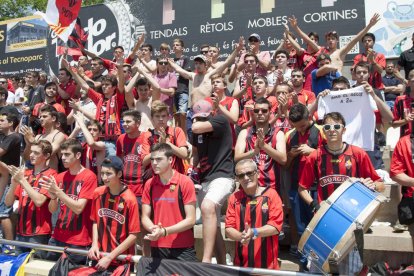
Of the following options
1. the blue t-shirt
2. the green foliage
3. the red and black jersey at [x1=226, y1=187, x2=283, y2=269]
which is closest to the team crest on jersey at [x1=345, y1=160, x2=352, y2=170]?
the red and black jersey at [x1=226, y1=187, x2=283, y2=269]

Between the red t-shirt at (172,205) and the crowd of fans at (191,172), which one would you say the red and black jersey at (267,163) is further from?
the red t-shirt at (172,205)

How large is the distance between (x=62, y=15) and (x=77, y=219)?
5926 millimetres

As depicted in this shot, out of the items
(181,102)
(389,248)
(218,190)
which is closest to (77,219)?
(218,190)

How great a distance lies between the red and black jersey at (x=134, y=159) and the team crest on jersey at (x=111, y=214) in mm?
659

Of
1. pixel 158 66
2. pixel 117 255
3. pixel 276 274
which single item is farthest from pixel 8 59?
pixel 276 274

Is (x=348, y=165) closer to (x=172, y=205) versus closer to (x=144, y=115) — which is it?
(x=172, y=205)

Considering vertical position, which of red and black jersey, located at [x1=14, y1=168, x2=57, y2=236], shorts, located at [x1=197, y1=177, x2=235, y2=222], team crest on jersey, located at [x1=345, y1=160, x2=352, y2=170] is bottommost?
red and black jersey, located at [x1=14, y1=168, x2=57, y2=236]

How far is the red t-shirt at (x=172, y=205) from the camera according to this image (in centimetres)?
447

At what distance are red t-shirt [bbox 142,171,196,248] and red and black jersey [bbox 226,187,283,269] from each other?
476 millimetres

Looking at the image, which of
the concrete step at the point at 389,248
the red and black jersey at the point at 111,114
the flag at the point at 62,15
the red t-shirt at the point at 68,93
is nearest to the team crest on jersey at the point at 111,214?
the red and black jersey at the point at 111,114

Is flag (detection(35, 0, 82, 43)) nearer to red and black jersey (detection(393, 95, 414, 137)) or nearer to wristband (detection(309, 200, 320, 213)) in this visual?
red and black jersey (detection(393, 95, 414, 137))

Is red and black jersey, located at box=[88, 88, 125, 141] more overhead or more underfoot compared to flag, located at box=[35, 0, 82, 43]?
more underfoot

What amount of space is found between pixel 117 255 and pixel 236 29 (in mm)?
10267

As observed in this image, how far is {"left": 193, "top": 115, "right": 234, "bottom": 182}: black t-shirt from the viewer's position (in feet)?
16.5
